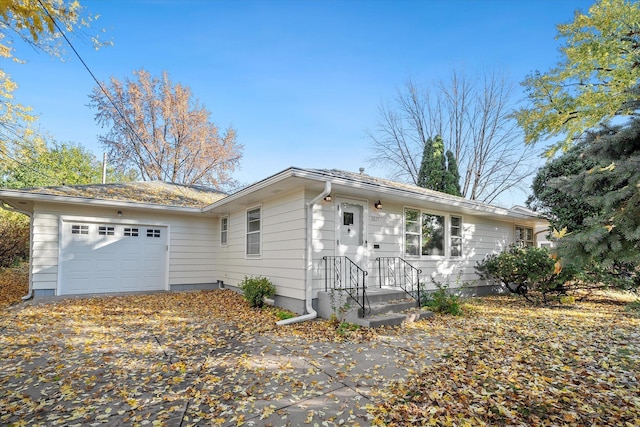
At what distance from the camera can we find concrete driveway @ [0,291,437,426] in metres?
2.82

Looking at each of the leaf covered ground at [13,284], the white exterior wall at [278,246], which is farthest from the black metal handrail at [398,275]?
the leaf covered ground at [13,284]

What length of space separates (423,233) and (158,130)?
1647 cm

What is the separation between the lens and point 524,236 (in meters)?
12.2

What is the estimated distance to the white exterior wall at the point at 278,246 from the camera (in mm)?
6531

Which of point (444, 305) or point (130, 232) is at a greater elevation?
point (130, 232)

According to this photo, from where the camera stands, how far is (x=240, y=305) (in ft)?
25.1

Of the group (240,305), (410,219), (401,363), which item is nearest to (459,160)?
(410,219)

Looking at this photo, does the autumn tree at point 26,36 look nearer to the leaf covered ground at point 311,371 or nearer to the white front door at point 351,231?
the leaf covered ground at point 311,371

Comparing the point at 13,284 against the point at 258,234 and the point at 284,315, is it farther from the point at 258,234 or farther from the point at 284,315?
the point at 284,315

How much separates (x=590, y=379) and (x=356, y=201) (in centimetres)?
479

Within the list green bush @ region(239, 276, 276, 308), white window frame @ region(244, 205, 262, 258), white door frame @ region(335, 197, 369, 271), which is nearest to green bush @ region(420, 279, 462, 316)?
white door frame @ region(335, 197, 369, 271)

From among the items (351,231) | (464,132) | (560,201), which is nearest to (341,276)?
(351,231)

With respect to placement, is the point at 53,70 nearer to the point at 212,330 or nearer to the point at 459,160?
the point at 212,330

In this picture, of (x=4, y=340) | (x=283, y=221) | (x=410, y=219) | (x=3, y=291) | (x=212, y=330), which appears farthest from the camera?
(x=3, y=291)
